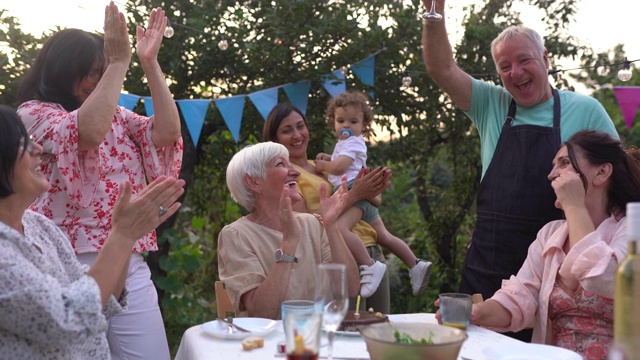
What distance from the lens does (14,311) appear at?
1.63m

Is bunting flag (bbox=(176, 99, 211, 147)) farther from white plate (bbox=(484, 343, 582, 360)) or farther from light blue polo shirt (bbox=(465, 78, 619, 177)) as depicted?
white plate (bbox=(484, 343, 582, 360))

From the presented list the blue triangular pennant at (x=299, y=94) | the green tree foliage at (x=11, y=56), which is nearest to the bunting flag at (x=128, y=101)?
the green tree foliage at (x=11, y=56)

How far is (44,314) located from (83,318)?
10cm

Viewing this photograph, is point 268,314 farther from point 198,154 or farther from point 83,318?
point 198,154

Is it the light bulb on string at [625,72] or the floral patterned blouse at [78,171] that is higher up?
the light bulb on string at [625,72]

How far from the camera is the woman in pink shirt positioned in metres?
2.30

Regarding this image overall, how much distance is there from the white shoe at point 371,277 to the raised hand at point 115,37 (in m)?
1.56

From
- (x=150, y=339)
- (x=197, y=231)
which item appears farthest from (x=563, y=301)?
(x=197, y=231)

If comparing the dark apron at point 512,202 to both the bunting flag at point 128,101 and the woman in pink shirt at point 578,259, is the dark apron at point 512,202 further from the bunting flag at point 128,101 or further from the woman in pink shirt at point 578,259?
the bunting flag at point 128,101

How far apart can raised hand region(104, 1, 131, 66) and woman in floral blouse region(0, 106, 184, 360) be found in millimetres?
687

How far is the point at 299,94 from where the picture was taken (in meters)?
4.54

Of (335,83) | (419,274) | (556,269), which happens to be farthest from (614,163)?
(335,83)

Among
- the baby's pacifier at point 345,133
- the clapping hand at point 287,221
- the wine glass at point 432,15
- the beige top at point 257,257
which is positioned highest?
the wine glass at point 432,15

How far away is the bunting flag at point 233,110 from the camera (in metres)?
4.32
